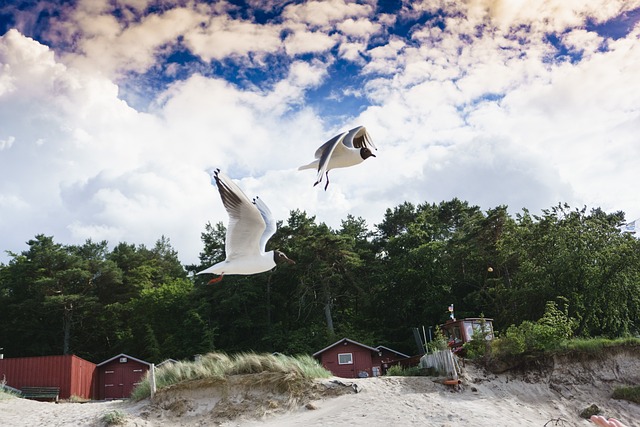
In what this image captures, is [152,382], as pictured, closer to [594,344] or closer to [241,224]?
[241,224]

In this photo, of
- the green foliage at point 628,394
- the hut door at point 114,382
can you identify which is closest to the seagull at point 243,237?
the green foliage at point 628,394

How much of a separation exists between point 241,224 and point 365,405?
8.97 m

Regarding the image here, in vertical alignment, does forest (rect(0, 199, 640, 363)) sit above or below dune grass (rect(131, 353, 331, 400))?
above

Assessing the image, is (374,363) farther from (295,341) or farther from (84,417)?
(84,417)

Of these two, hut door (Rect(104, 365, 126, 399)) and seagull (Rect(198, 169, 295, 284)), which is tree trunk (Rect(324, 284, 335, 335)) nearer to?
hut door (Rect(104, 365, 126, 399))

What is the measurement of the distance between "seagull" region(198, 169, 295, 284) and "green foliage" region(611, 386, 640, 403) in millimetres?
16742

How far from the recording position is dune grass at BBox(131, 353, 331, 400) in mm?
18312

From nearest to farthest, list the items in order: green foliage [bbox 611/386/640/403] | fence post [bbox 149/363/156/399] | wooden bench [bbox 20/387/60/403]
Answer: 1. fence post [bbox 149/363/156/399]
2. green foliage [bbox 611/386/640/403]
3. wooden bench [bbox 20/387/60/403]

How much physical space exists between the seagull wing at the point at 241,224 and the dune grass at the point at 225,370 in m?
8.79

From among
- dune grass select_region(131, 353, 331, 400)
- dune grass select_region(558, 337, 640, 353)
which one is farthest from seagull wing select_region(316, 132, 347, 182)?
dune grass select_region(558, 337, 640, 353)

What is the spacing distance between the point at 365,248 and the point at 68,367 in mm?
22002

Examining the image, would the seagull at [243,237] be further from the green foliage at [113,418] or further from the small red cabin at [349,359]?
the small red cabin at [349,359]

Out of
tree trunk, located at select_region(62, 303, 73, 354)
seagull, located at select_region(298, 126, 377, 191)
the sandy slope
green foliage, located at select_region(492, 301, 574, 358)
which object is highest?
tree trunk, located at select_region(62, 303, 73, 354)

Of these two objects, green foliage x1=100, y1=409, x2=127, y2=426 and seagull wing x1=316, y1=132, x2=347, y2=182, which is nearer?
seagull wing x1=316, y1=132, x2=347, y2=182
